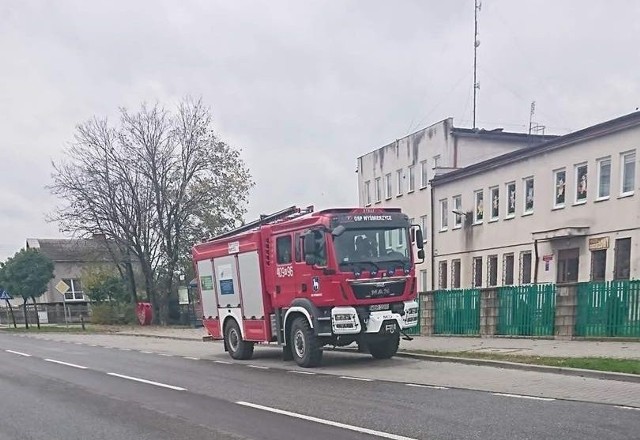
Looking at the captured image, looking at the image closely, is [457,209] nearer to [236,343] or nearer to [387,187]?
[387,187]

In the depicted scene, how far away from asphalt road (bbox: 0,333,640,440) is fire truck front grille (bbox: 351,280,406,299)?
1798 mm

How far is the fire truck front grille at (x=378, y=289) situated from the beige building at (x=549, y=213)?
13656 millimetres

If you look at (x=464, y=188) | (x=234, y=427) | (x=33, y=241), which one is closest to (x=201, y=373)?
(x=234, y=427)

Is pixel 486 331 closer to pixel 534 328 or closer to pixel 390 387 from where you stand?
pixel 534 328

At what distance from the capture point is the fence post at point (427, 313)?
21.6 meters

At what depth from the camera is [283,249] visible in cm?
1499

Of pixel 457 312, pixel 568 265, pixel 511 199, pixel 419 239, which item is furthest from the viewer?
pixel 511 199

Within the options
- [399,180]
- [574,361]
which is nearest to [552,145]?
[399,180]

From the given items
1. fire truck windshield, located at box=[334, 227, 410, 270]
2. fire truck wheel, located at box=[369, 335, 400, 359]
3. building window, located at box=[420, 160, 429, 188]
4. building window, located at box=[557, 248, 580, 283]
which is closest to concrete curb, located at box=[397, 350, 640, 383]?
fire truck wheel, located at box=[369, 335, 400, 359]

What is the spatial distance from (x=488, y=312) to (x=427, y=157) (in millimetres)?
20630

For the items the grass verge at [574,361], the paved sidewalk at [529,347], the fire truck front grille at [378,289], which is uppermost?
the fire truck front grille at [378,289]

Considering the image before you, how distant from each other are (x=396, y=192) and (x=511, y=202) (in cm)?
1191

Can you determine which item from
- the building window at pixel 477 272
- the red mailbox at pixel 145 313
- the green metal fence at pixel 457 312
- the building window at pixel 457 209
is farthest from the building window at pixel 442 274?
the red mailbox at pixel 145 313

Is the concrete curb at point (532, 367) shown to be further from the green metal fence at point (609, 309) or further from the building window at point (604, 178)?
the building window at point (604, 178)
